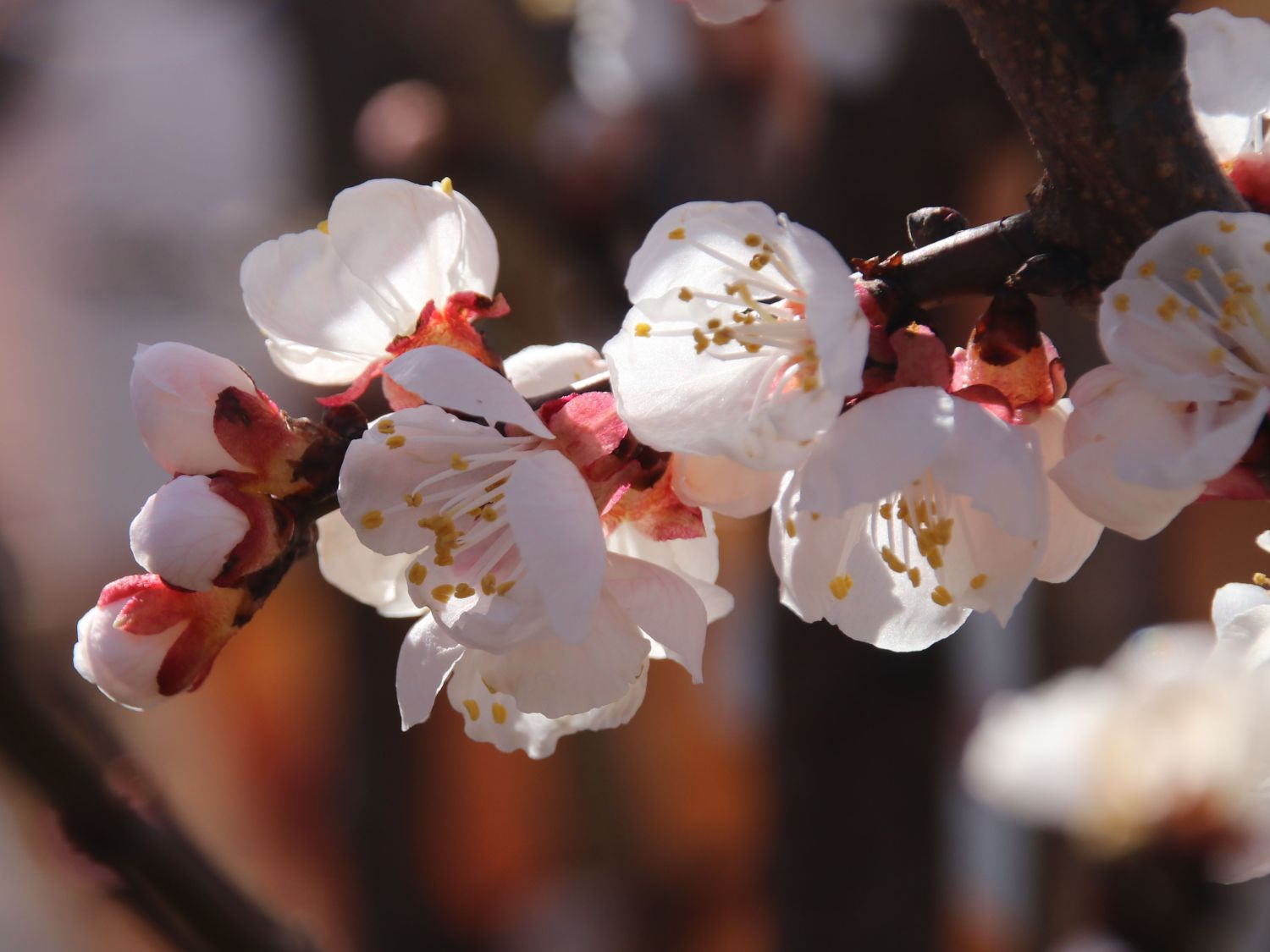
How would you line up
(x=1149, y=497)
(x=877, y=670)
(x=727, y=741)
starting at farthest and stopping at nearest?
1. (x=727, y=741)
2. (x=877, y=670)
3. (x=1149, y=497)

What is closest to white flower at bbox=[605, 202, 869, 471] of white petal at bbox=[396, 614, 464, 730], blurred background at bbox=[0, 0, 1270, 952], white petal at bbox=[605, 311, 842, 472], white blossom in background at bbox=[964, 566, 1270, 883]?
white petal at bbox=[605, 311, 842, 472]

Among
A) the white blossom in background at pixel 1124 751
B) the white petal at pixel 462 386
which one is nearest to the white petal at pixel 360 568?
the white petal at pixel 462 386

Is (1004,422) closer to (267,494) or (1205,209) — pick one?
(1205,209)

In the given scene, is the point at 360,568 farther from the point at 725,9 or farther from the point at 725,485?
the point at 725,9

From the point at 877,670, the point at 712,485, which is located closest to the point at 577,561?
the point at 712,485

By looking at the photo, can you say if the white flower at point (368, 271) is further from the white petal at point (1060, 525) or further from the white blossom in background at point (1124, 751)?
the white blossom in background at point (1124, 751)

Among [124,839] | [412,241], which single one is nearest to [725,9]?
[412,241]
